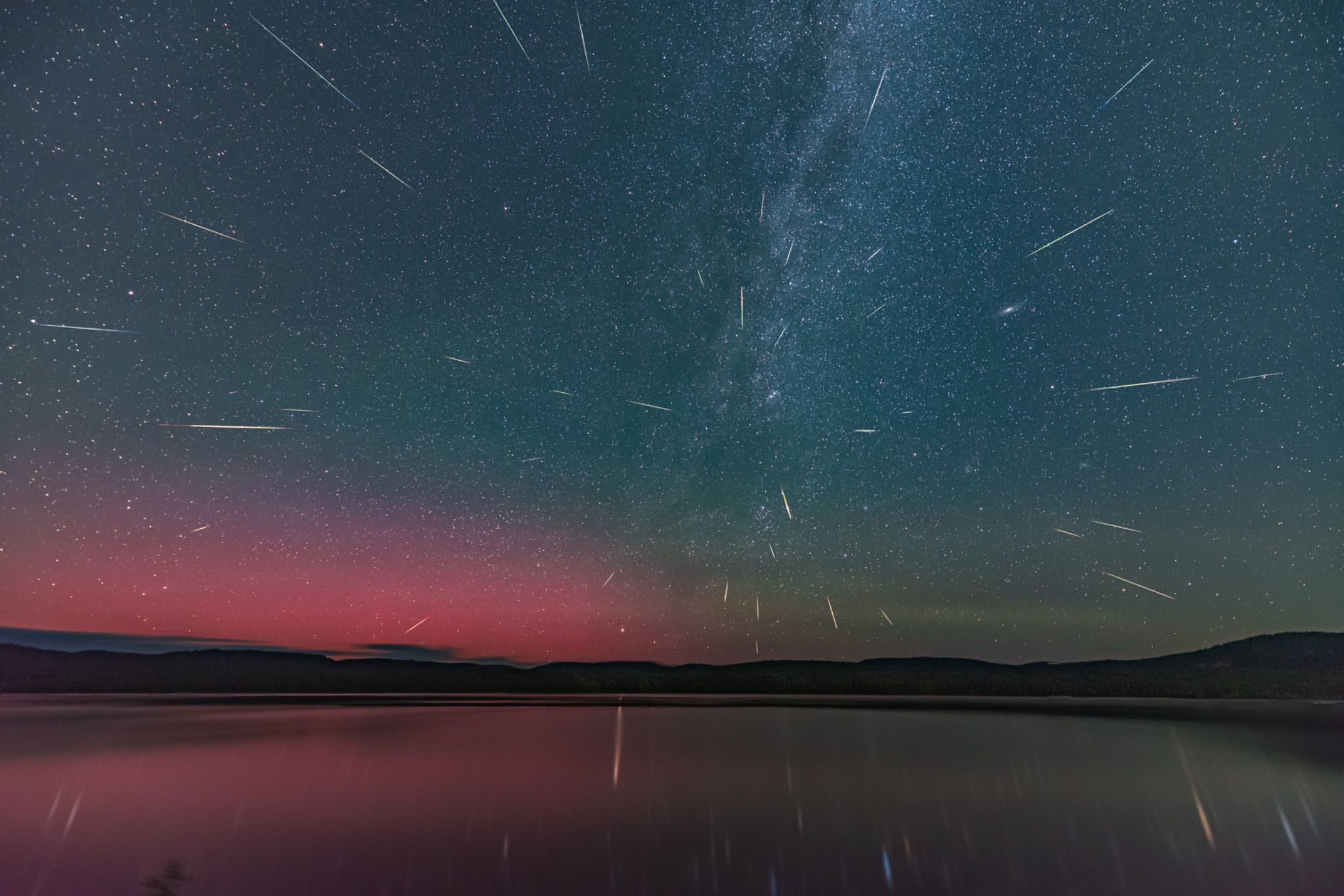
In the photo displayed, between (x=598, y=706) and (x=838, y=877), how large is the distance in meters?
47.8

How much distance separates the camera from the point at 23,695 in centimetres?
7512

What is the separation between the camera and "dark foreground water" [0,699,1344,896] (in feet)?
32.9

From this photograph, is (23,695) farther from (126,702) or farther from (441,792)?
(441,792)

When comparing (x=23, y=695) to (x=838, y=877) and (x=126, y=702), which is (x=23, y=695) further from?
(x=838, y=877)

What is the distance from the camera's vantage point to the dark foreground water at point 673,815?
10.0 metres

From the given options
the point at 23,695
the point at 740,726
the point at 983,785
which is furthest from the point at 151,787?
the point at 23,695

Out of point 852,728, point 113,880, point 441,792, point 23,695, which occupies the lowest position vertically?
point 113,880

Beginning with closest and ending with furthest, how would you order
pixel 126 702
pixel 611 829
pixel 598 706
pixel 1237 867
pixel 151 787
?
pixel 1237 867, pixel 611 829, pixel 151 787, pixel 598 706, pixel 126 702

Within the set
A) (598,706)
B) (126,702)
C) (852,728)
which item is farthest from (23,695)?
(852,728)

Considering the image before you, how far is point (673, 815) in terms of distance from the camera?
46.2 feet

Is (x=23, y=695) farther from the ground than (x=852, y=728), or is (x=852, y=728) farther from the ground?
(x=23, y=695)

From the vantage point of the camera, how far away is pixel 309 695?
Answer: 79875 millimetres

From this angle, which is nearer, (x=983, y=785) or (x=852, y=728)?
(x=983, y=785)

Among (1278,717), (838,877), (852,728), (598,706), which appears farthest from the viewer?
(598,706)
